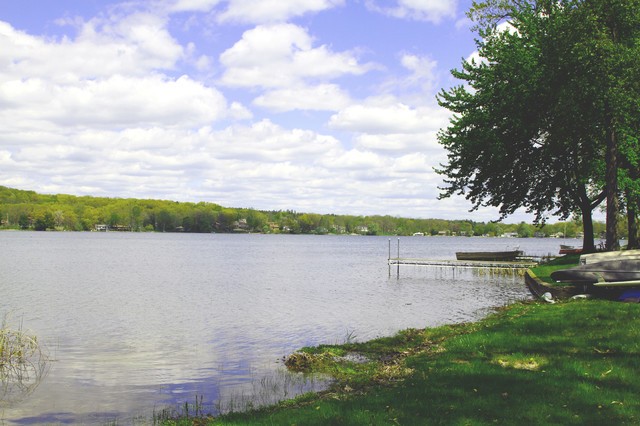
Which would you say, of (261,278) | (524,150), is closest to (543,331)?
(524,150)

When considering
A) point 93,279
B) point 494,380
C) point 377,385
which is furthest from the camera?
point 93,279

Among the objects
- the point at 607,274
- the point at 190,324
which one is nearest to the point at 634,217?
the point at 607,274

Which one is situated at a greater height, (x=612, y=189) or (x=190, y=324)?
Result: (x=612, y=189)

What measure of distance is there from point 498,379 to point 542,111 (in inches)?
1080

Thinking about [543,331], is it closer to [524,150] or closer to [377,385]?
[377,385]

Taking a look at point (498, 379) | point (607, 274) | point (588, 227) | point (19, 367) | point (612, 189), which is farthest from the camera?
point (588, 227)

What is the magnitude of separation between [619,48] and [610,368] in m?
19.0

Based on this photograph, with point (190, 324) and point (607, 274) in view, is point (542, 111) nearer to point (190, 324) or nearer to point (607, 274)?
point (607, 274)

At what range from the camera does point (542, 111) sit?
111 feet

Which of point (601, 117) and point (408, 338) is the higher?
point (601, 117)

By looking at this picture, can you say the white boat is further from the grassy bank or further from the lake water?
the lake water

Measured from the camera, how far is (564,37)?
25781mm

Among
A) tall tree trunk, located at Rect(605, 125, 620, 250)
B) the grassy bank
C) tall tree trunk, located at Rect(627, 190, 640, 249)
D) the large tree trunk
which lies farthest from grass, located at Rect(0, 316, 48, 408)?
the large tree trunk

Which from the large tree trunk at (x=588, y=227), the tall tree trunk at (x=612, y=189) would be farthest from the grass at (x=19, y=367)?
the large tree trunk at (x=588, y=227)
